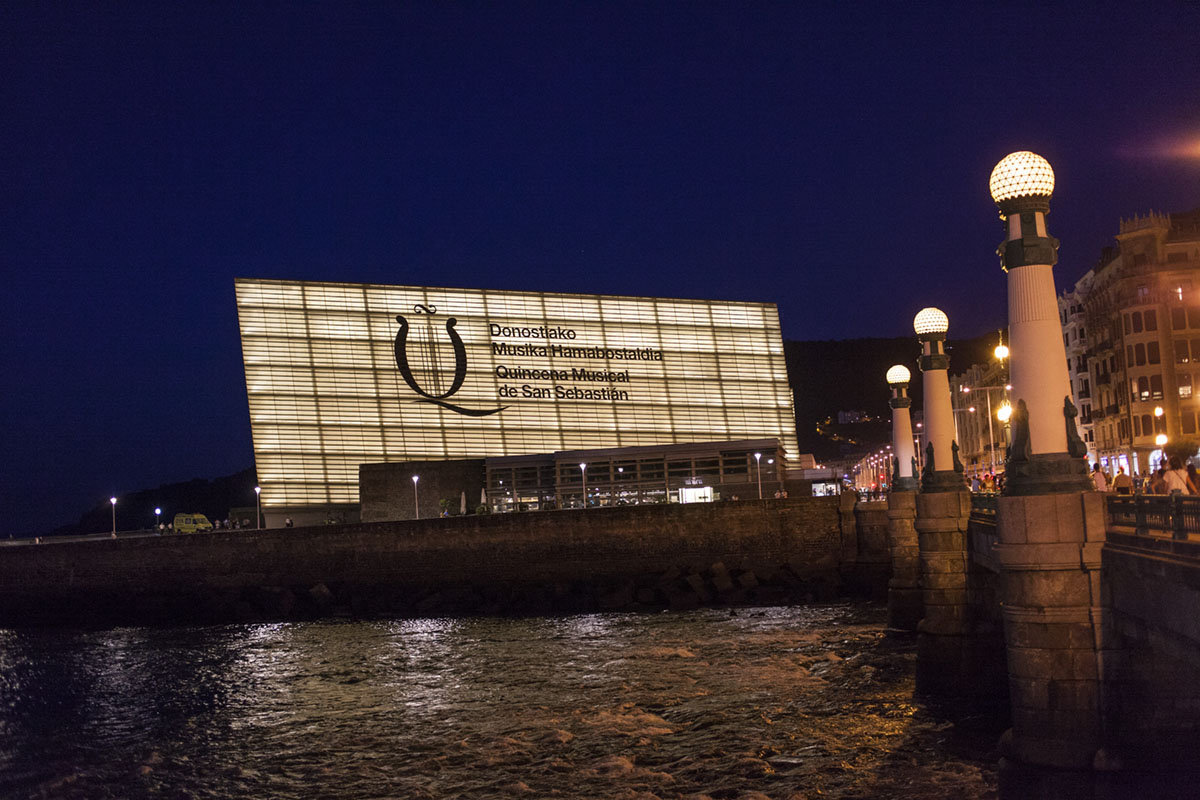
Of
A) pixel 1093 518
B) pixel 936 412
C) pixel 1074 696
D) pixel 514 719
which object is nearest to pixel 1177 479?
pixel 936 412

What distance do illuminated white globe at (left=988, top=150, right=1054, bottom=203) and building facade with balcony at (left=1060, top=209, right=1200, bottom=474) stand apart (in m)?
52.8

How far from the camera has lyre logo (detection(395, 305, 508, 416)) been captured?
7569 centimetres

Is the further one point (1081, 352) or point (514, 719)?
point (1081, 352)

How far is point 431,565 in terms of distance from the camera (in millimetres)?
50094

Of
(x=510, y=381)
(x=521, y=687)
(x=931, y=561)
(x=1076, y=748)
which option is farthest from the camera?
(x=510, y=381)

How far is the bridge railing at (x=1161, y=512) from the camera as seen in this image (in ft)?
33.1

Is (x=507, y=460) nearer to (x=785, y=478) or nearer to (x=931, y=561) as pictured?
(x=785, y=478)

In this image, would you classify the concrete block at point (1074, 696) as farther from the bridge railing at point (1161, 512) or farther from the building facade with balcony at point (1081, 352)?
the building facade with balcony at point (1081, 352)

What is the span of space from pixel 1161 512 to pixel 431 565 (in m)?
41.7

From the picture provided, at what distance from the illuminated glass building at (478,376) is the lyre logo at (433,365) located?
0.29 ft

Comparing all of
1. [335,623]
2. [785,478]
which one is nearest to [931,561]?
[335,623]

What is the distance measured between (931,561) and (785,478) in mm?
52961

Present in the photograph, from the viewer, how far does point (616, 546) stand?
162 ft

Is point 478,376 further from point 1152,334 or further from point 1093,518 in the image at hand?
point 1093,518
